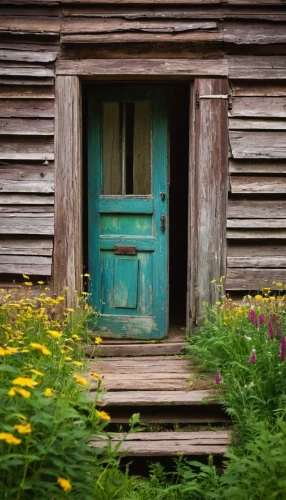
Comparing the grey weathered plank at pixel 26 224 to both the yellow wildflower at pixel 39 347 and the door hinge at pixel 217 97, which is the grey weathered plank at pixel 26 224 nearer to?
the door hinge at pixel 217 97

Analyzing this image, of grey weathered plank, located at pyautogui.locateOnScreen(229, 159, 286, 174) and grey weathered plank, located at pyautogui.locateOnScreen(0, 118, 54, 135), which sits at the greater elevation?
grey weathered plank, located at pyautogui.locateOnScreen(0, 118, 54, 135)

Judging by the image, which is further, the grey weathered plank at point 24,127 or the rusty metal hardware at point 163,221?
the rusty metal hardware at point 163,221

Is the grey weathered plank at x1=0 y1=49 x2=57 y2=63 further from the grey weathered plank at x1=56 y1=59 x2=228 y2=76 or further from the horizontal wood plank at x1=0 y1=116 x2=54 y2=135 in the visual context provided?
the horizontal wood plank at x1=0 y1=116 x2=54 y2=135

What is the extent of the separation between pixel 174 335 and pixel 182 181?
2.82 metres

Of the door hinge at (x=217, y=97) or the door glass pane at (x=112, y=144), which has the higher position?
the door hinge at (x=217, y=97)

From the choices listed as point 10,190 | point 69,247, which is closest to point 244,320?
point 69,247

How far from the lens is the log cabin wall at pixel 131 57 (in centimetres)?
548

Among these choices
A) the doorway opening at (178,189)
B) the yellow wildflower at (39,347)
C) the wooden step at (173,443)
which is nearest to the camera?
the yellow wildflower at (39,347)

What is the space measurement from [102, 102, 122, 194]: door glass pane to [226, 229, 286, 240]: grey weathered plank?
1.23m

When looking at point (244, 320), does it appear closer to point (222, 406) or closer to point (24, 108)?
point (222, 406)

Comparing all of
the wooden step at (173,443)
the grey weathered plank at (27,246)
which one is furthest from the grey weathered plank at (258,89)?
the wooden step at (173,443)

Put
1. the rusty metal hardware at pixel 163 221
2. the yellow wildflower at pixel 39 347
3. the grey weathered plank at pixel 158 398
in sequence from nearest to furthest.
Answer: the yellow wildflower at pixel 39 347, the grey weathered plank at pixel 158 398, the rusty metal hardware at pixel 163 221

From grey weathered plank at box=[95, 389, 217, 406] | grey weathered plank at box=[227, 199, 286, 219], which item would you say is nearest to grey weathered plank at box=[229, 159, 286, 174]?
grey weathered plank at box=[227, 199, 286, 219]

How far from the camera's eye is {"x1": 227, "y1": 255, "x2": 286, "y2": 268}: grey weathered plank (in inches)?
220
